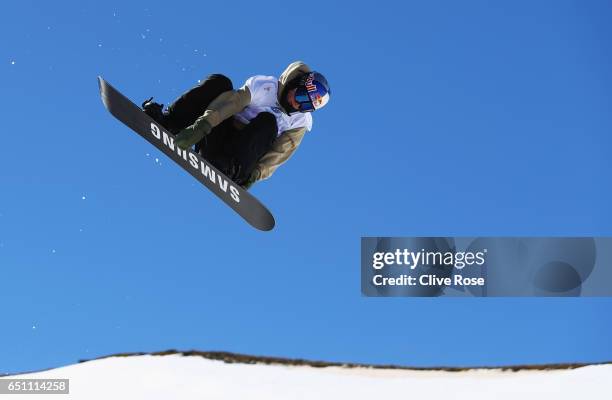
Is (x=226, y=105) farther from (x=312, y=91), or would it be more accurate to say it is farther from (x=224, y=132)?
(x=312, y=91)

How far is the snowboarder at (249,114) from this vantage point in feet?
23.3

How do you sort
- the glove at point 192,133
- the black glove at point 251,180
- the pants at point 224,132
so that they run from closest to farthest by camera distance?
the glove at point 192,133
the pants at point 224,132
the black glove at point 251,180

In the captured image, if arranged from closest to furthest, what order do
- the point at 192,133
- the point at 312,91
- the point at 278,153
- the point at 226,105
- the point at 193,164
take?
the point at 192,133 → the point at 226,105 → the point at 312,91 → the point at 193,164 → the point at 278,153

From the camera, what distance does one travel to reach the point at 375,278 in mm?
13992

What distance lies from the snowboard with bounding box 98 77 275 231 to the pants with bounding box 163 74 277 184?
0.12 meters

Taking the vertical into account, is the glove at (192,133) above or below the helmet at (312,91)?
below

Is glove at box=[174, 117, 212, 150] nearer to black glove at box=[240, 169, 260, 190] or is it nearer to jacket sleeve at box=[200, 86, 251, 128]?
jacket sleeve at box=[200, 86, 251, 128]

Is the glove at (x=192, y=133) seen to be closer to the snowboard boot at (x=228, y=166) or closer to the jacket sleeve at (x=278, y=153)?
the snowboard boot at (x=228, y=166)

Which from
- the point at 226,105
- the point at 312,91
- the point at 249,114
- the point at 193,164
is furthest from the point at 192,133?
the point at 312,91

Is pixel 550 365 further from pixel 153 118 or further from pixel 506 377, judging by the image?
pixel 153 118

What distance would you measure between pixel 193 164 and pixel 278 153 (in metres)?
0.79

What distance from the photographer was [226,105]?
695 centimetres

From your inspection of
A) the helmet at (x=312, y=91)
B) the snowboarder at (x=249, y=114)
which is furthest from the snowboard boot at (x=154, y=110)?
the helmet at (x=312, y=91)

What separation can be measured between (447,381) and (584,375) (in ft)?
8.59
